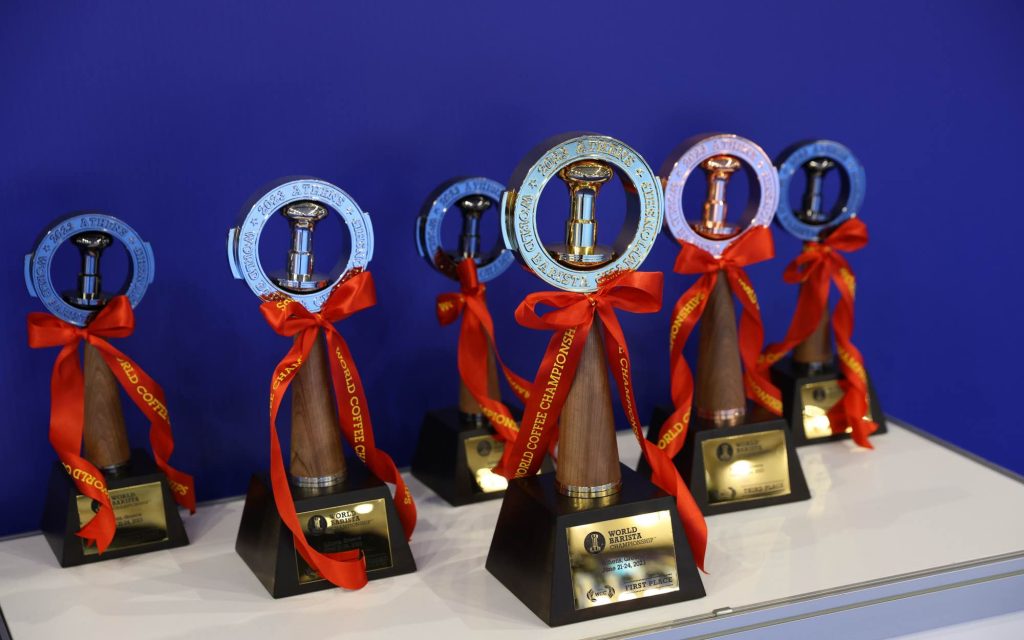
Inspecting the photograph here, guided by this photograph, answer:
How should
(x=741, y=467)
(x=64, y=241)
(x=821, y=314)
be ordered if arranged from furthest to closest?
(x=821, y=314)
(x=741, y=467)
(x=64, y=241)

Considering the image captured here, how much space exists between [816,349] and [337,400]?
2.20ft

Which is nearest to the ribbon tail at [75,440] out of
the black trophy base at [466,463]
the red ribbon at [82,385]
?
the red ribbon at [82,385]

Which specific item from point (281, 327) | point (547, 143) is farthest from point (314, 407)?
point (547, 143)

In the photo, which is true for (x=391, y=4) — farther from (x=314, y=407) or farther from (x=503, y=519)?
(x=503, y=519)

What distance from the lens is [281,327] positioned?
45.8 inches

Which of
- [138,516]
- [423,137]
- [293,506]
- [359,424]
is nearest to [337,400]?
[359,424]

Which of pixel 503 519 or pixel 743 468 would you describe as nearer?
pixel 503 519

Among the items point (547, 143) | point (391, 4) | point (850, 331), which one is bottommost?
point (850, 331)

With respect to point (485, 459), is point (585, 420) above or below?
above

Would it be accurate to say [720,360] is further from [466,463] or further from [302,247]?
→ [302,247]

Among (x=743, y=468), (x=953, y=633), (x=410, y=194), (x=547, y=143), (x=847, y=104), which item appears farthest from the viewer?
(x=847, y=104)

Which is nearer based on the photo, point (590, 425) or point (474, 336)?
point (590, 425)

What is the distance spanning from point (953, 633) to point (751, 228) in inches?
19.5

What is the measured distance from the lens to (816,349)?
1575 mm
